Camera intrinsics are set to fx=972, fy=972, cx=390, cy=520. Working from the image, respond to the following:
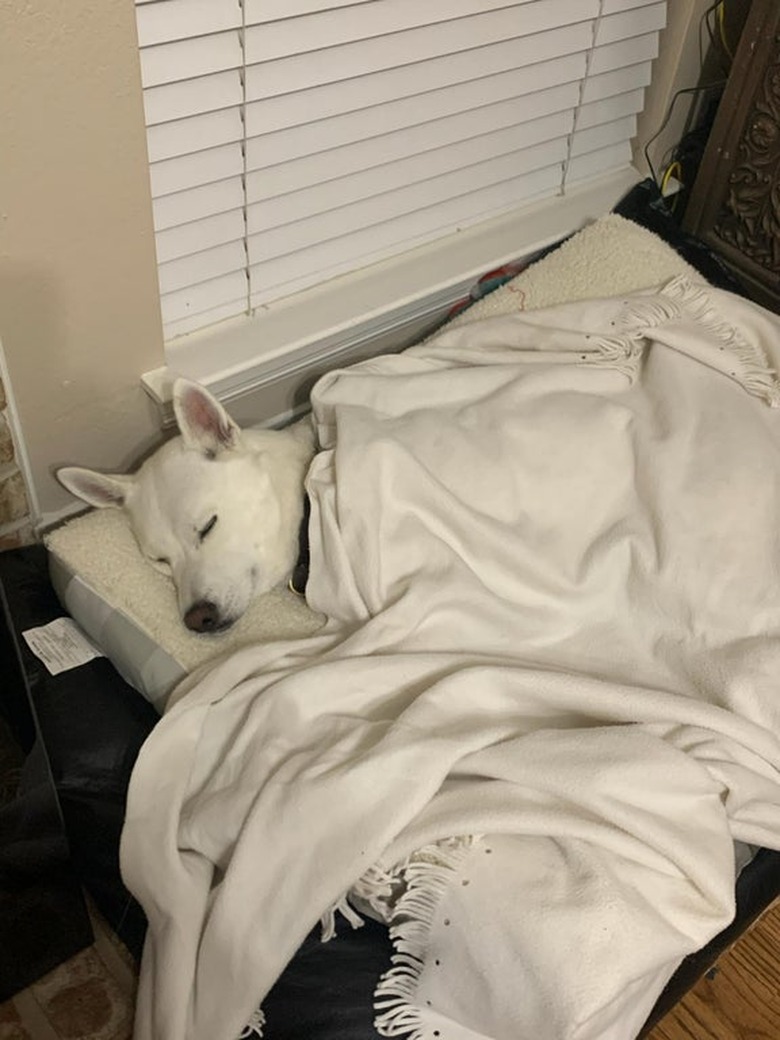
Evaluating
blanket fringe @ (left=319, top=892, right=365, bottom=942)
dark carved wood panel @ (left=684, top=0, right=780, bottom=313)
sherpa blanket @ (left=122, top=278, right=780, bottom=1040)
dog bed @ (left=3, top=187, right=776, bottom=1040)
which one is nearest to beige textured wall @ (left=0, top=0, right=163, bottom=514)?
dog bed @ (left=3, top=187, right=776, bottom=1040)

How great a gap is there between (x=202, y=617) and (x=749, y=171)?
1.39m

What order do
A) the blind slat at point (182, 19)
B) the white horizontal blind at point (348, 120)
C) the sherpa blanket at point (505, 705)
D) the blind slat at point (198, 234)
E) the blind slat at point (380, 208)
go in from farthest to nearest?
the blind slat at point (380, 208)
the blind slat at point (198, 234)
the white horizontal blind at point (348, 120)
the blind slat at point (182, 19)
the sherpa blanket at point (505, 705)

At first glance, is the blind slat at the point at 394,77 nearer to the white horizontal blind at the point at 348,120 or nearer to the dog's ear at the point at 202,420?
the white horizontal blind at the point at 348,120

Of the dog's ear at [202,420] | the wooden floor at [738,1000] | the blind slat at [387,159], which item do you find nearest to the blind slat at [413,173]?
the blind slat at [387,159]

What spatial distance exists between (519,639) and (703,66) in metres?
1.42

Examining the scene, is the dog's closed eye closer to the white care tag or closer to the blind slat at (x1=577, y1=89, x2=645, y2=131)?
the white care tag

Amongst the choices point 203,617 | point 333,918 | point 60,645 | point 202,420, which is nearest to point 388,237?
point 202,420

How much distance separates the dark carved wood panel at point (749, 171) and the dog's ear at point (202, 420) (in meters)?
1.17

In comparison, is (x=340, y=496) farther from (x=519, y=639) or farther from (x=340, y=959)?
(x=340, y=959)

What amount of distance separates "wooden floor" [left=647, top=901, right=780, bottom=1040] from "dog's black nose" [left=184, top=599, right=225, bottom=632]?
0.89 metres

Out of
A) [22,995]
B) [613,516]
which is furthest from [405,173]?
[22,995]

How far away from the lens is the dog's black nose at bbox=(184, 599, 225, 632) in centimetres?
141

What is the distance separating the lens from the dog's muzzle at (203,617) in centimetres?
141

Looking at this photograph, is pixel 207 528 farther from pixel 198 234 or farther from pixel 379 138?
pixel 379 138
